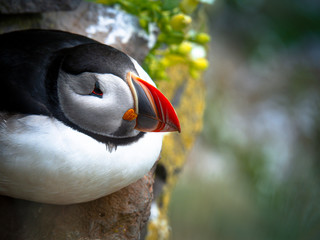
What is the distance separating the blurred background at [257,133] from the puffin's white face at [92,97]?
988mm

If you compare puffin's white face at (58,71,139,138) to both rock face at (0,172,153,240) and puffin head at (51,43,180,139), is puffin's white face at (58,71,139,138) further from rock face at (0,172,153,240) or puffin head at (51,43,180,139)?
rock face at (0,172,153,240)

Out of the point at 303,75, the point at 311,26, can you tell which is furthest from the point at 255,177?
the point at 311,26

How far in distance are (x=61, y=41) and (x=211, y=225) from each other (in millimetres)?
1048

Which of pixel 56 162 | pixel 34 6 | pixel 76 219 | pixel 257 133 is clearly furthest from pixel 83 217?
pixel 257 133

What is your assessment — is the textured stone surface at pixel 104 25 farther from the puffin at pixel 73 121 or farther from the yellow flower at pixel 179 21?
the puffin at pixel 73 121

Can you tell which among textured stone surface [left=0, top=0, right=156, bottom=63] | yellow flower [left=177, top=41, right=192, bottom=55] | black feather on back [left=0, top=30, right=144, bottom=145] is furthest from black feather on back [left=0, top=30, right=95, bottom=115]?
yellow flower [left=177, top=41, right=192, bottom=55]

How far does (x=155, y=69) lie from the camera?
125cm

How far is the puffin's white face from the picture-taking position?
0.72 m

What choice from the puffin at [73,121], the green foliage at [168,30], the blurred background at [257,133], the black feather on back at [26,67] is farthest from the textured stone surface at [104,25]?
the blurred background at [257,133]

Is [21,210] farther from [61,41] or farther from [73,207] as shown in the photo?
[61,41]

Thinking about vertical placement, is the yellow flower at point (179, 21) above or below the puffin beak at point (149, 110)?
above

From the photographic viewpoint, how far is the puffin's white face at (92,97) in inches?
28.3

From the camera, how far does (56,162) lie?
2.26 ft

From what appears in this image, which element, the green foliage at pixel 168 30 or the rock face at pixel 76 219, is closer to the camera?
the rock face at pixel 76 219
